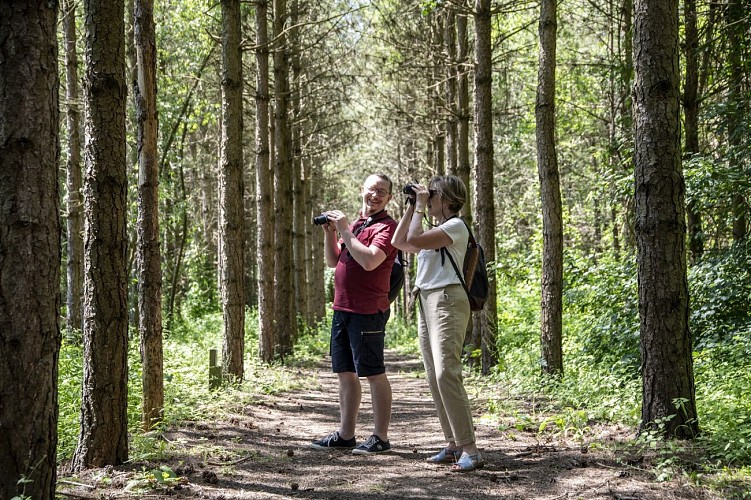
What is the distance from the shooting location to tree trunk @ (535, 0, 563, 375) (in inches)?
359

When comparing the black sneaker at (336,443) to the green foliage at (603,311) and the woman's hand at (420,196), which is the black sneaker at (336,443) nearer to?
the woman's hand at (420,196)

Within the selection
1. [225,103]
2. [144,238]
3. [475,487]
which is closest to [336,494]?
[475,487]

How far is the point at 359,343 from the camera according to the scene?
589 cm

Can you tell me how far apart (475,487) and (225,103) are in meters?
7.18

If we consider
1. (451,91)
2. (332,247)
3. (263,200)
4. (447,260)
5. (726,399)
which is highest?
(451,91)

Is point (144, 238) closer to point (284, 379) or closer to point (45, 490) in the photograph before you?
point (45, 490)

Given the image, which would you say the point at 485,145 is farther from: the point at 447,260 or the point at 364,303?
the point at 447,260

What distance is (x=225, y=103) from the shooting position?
33.4 ft

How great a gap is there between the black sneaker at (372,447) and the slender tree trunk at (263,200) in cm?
769

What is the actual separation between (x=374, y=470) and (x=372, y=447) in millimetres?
555

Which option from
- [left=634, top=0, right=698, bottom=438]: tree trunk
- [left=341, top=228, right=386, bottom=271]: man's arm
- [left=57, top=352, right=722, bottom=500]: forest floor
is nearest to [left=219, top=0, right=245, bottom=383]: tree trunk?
[left=57, top=352, right=722, bottom=500]: forest floor

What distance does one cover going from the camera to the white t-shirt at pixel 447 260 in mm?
5219

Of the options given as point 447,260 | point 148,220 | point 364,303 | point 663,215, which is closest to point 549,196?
point 663,215

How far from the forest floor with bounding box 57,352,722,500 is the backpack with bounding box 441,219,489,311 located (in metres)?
1.29
